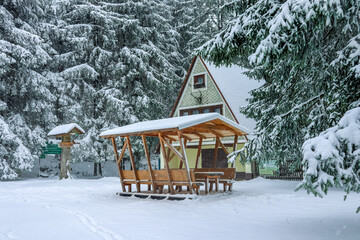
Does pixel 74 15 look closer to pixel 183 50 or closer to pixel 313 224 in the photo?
pixel 183 50

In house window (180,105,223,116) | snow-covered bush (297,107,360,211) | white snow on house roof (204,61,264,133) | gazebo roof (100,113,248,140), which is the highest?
white snow on house roof (204,61,264,133)

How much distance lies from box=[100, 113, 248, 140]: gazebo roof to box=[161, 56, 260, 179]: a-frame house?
31.3ft

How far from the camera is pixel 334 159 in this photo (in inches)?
209

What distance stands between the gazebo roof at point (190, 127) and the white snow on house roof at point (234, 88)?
9.90 m

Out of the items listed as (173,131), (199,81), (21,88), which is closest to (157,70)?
(199,81)

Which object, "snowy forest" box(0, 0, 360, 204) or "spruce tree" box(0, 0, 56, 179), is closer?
"snowy forest" box(0, 0, 360, 204)

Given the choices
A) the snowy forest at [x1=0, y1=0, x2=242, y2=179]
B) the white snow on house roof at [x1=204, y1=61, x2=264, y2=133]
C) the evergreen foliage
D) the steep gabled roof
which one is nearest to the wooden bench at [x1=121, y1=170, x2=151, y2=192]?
the evergreen foliage

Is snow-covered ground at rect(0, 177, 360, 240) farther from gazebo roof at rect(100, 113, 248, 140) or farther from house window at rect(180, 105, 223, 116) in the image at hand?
house window at rect(180, 105, 223, 116)

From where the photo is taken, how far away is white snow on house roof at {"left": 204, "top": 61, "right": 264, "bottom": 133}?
25500mm

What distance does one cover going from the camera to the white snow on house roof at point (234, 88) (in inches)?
1004

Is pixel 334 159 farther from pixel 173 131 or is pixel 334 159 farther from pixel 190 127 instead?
pixel 173 131

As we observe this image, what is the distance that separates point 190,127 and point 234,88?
48.6 ft

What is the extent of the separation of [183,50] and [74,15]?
12692 mm

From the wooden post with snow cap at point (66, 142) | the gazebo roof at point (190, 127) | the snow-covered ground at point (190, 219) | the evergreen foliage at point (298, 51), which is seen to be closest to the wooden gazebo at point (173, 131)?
the gazebo roof at point (190, 127)
